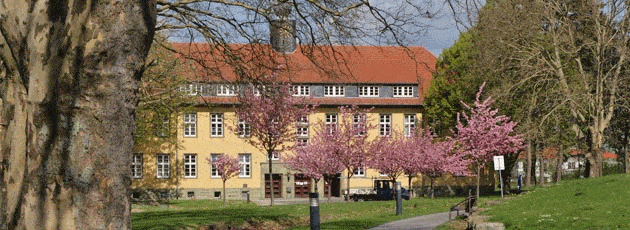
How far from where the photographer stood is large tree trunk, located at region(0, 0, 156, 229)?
5004 millimetres

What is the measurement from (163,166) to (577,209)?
1681 inches

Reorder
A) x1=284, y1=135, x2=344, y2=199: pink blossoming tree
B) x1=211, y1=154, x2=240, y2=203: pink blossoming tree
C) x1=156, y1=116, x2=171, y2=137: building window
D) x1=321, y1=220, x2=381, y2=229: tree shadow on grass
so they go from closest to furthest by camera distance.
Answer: x1=321, y1=220, x2=381, y2=229: tree shadow on grass < x1=284, y1=135, x2=344, y2=199: pink blossoming tree < x1=156, y1=116, x2=171, y2=137: building window < x1=211, y1=154, x2=240, y2=203: pink blossoming tree

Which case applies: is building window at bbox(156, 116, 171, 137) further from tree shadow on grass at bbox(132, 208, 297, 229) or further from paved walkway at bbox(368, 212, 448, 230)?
paved walkway at bbox(368, 212, 448, 230)

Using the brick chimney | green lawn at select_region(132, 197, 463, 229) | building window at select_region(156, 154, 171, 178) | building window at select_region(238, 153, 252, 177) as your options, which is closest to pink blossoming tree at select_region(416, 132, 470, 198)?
building window at select_region(238, 153, 252, 177)

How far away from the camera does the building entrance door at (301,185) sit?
191 ft

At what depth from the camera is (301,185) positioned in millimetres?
58531

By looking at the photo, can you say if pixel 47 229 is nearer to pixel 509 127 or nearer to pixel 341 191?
pixel 509 127

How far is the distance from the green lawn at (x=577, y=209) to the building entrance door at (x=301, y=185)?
3297cm

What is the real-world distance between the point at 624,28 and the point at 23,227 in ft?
111

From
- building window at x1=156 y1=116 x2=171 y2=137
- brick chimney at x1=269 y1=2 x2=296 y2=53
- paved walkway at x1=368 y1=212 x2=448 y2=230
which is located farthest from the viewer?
building window at x1=156 y1=116 x2=171 y2=137

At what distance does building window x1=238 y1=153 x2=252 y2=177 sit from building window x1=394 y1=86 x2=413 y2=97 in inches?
448

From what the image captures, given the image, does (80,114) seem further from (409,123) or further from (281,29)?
(409,123)

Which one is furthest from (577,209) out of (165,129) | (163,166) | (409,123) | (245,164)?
(163,166)

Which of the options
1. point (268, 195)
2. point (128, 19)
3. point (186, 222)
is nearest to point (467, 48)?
point (268, 195)
